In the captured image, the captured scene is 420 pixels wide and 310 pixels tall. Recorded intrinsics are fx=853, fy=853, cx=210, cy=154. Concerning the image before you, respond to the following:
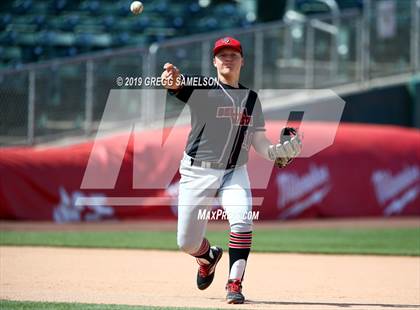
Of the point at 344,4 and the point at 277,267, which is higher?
the point at 344,4

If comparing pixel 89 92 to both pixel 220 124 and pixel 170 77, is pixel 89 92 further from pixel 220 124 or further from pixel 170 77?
pixel 170 77

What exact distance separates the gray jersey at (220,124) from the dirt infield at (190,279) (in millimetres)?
1229

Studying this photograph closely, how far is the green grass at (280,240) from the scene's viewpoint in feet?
38.9

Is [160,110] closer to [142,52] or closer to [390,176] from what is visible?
[142,52]

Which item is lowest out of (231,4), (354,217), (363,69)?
(354,217)

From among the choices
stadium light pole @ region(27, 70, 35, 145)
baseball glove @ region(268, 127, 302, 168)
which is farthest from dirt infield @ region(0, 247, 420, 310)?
stadium light pole @ region(27, 70, 35, 145)

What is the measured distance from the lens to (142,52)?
1517 cm

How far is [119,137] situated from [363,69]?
6.73m

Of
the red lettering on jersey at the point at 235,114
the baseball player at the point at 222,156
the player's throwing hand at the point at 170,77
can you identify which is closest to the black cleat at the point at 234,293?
the baseball player at the point at 222,156

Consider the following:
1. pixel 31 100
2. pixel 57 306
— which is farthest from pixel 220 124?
pixel 31 100

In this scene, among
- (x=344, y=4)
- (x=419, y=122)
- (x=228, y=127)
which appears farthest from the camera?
(x=344, y=4)

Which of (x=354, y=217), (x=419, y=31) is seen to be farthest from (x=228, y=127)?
(x=419, y=31)

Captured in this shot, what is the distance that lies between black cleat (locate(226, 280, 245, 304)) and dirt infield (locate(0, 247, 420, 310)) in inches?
3.3

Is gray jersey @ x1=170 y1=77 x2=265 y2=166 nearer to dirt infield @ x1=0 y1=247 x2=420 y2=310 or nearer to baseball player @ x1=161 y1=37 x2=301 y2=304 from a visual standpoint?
baseball player @ x1=161 y1=37 x2=301 y2=304
